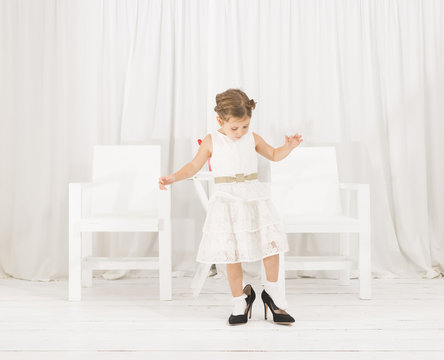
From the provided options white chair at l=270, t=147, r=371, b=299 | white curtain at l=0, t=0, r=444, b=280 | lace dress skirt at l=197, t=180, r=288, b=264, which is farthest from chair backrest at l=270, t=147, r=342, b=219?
lace dress skirt at l=197, t=180, r=288, b=264

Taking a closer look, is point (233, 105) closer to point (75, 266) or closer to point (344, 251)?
point (75, 266)

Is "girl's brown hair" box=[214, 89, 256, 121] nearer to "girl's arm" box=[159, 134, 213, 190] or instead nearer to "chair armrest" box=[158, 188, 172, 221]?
"girl's arm" box=[159, 134, 213, 190]

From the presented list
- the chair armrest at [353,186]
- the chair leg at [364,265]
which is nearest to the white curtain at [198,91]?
the chair armrest at [353,186]

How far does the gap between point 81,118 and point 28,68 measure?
43 centimetres

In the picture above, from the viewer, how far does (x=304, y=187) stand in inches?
112

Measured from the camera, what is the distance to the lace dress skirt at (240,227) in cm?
195

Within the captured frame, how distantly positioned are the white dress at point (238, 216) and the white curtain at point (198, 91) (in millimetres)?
1041

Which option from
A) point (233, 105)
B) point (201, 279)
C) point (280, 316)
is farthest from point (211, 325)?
point (233, 105)

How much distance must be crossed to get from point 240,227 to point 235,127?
0.39m

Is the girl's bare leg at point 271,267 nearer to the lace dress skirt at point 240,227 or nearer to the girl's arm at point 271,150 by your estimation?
the lace dress skirt at point 240,227

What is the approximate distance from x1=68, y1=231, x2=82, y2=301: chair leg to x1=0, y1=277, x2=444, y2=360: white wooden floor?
0.05 meters

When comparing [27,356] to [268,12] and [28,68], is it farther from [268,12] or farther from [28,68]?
[268,12]

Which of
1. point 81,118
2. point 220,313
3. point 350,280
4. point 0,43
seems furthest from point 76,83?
point 350,280

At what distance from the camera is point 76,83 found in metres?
3.08
